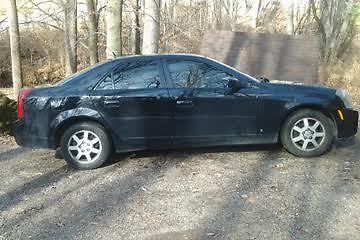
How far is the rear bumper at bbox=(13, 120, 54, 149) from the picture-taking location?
7.16m

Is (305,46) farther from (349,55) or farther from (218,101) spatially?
(218,101)

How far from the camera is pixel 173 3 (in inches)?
939

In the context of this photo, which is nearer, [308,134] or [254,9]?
[308,134]

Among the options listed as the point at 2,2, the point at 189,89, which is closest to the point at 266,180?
the point at 189,89

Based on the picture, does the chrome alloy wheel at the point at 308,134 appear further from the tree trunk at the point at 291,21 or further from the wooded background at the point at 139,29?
the tree trunk at the point at 291,21

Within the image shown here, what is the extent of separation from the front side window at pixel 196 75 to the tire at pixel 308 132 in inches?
43.2

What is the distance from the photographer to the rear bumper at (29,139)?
7.16 meters

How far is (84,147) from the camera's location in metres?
7.15

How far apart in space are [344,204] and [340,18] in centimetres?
1555

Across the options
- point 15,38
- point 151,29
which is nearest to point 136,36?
point 15,38

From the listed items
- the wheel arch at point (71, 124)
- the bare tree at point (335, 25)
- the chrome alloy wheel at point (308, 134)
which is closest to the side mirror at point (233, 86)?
the chrome alloy wheel at point (308, 134)

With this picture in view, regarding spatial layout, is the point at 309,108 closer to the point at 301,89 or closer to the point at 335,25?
the point at 301,89

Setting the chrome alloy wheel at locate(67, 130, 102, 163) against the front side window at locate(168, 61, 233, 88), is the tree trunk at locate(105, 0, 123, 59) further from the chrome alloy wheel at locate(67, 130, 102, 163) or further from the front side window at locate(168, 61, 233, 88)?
the chrome alloy wheel at locate(67, 130, 102, 163)

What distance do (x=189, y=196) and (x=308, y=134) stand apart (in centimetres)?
227
